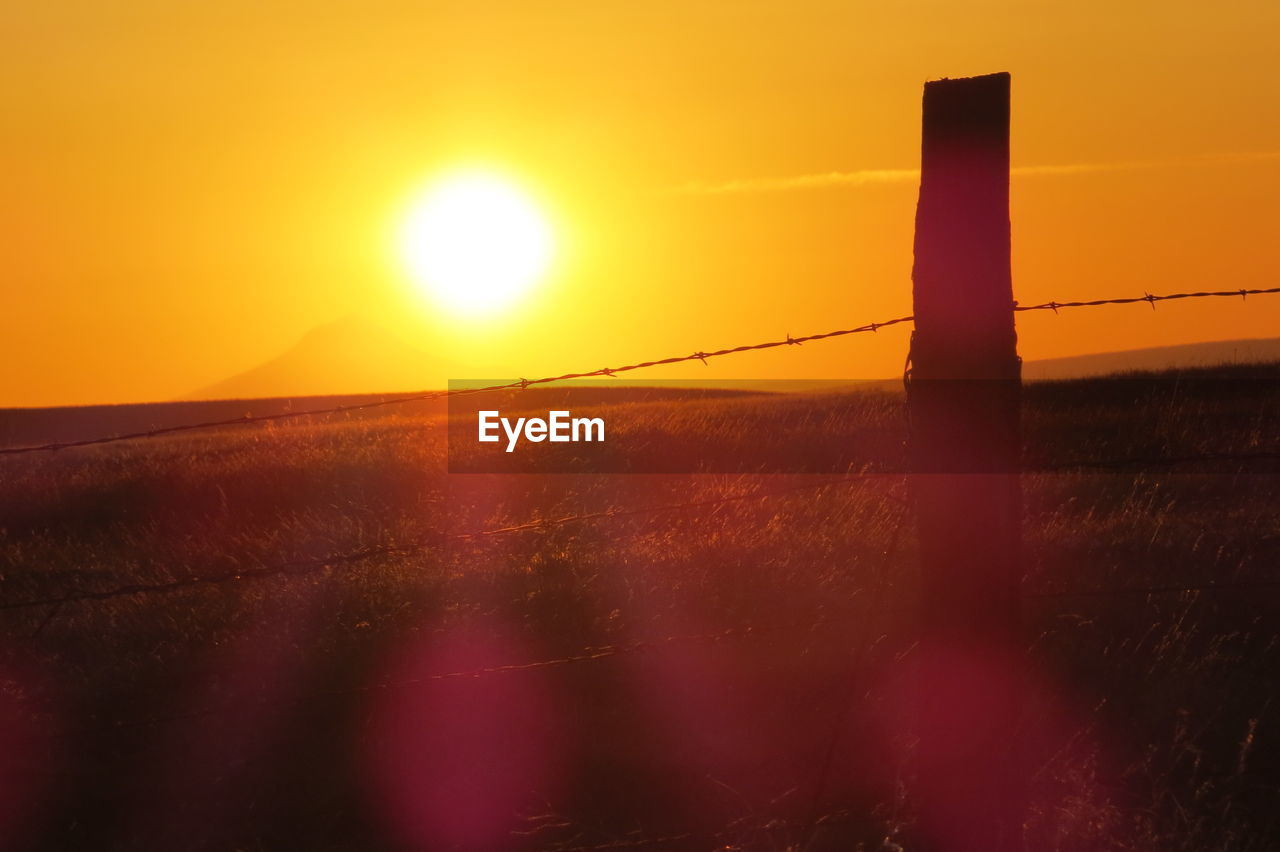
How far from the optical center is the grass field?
514 centimetres

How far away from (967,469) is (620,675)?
9.48ft

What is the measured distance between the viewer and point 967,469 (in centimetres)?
379

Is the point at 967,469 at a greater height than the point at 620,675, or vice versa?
the point at 967,469

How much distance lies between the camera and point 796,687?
598 cm

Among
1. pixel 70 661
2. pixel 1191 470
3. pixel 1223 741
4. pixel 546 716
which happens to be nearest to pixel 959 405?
pixel 1223 741

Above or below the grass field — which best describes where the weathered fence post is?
above

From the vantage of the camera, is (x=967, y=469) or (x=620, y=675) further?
(x=620, y=675)

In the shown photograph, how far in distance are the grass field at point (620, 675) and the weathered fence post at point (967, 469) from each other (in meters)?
0.25

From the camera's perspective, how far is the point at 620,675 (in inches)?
249

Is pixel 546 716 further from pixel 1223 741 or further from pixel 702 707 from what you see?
pixel 1223 741

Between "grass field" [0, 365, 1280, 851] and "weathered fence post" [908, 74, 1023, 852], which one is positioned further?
"grass field" [0, 365, 1280, 851]

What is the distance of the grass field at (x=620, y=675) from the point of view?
5.14m

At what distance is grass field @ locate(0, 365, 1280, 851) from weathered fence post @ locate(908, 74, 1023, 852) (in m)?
0.25

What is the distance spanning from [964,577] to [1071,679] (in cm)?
241
